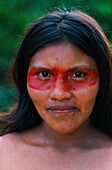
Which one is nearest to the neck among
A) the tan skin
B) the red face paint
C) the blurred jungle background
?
the tan skin

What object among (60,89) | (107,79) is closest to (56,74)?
(60,89)

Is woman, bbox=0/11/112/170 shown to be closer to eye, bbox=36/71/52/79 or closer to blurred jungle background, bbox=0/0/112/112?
eye, bbox=36/71/52/79

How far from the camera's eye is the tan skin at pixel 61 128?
120 inches

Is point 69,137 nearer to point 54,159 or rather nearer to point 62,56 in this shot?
point 54,159

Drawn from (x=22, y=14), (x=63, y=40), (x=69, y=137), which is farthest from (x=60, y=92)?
(x=22, y=14)

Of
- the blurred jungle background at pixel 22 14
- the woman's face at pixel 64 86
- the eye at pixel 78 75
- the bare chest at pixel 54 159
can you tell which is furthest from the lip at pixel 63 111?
the blurred jungle background at pixel 22 14

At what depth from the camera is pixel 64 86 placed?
9.98 feet

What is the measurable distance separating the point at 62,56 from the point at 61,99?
18cm

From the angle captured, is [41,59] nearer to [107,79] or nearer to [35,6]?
[107,79]

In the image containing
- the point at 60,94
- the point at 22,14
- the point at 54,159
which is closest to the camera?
the point at 60,94

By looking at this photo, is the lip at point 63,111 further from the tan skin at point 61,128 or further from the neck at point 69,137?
the neck at point 69,137

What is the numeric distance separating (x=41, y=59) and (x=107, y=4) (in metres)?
3.17

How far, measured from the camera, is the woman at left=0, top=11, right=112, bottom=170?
120 inches

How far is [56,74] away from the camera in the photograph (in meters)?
3.05
